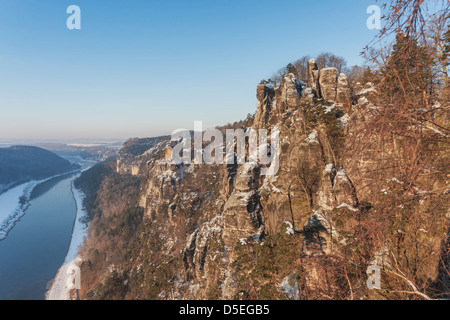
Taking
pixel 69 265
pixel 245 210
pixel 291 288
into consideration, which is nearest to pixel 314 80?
pixel 245 210

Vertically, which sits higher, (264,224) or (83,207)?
(264,224)

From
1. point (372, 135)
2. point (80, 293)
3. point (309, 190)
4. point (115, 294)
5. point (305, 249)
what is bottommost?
point (80, 293)

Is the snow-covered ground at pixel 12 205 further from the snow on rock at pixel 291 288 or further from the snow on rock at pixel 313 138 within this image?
the snow on rock at pixel 313 138

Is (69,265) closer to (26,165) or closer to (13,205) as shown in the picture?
(13,205)

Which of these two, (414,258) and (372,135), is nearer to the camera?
(372,135)

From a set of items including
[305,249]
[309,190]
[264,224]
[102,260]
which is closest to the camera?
[305,249]

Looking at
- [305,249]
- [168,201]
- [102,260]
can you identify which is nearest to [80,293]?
[102,260]
